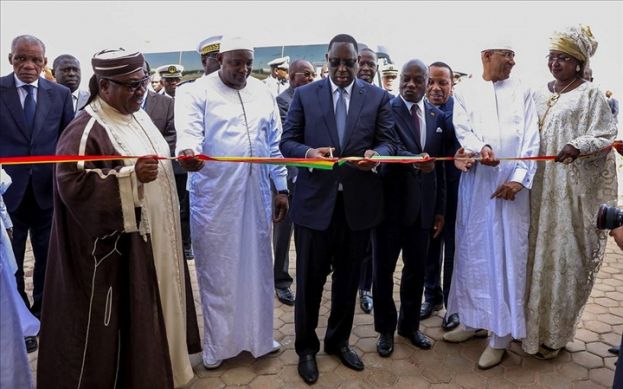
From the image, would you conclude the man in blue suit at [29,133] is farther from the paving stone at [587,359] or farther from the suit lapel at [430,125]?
the paving stone at [587,359]

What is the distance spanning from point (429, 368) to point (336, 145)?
5.73 feet

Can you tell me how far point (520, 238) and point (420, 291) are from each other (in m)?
0.83

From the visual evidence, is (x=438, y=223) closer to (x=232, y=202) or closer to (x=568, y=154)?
(x=568, y=154)

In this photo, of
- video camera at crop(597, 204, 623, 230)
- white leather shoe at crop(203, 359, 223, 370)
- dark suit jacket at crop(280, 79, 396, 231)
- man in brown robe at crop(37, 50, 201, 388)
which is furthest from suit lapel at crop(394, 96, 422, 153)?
white leather shoe at crop(203, 359, 223, 370)

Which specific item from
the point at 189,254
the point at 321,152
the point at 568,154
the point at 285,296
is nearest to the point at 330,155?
the point at 321,152

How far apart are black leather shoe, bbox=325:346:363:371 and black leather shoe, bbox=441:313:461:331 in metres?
0.95

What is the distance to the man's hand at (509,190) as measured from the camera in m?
3.03

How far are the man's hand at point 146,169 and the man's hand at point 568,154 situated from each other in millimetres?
2574

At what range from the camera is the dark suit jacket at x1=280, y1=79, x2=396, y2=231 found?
2.93 metres

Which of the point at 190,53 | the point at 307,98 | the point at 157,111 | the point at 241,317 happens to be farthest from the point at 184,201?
the point at 190,53

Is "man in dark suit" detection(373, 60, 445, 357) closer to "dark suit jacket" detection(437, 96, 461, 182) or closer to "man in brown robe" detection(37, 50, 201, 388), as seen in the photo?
"dark suit jacket" detection(437, 96, 461, 182)

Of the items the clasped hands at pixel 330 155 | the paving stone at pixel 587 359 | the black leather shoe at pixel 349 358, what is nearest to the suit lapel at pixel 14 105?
the clasped hands at pixel 330 155

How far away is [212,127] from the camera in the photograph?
3.03m

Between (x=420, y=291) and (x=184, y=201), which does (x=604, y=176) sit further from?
(x=184, y=201)
